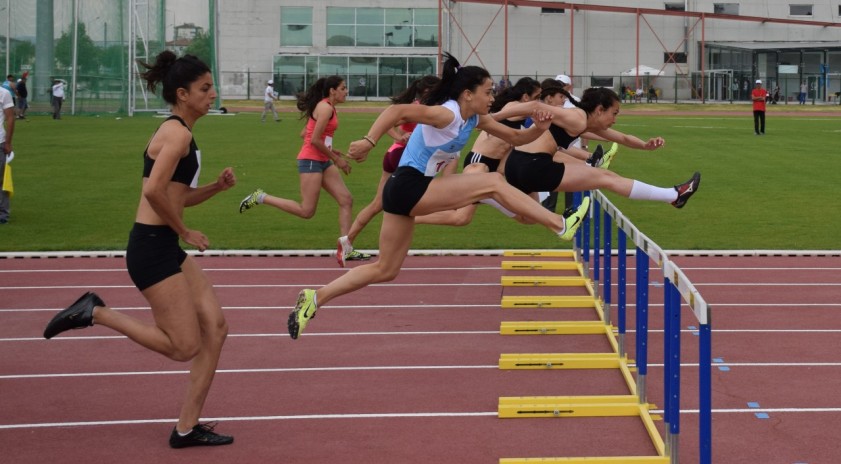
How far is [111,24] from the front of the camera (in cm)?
4275

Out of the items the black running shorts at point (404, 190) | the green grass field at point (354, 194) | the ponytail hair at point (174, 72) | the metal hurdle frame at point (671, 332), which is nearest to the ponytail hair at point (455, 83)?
the black running shorts at point (404, 190)

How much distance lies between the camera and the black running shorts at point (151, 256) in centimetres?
604

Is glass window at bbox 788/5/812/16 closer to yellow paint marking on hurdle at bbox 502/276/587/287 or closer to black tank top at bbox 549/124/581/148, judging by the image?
yellow paint marking on hurdle at bbox 502/276/587/287

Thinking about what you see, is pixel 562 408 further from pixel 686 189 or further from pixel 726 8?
pixel 726 8

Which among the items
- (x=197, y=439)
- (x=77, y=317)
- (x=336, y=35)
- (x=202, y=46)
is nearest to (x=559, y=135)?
(x=197, y=439)

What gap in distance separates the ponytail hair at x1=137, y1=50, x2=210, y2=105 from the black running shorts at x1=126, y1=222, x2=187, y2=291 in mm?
679

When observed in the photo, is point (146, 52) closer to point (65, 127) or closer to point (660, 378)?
point (65, 127)

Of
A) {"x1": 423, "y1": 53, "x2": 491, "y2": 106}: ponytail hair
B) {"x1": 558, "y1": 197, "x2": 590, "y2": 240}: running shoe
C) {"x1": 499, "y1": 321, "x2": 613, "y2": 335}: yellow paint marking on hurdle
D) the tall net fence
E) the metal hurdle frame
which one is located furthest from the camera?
the tall net fence

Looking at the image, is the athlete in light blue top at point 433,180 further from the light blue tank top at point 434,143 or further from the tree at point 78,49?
the tree at point 78,49

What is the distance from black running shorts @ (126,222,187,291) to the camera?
6035 millimetres

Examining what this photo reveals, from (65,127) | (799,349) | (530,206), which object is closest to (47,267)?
(530,206)

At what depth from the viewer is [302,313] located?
7.67 m

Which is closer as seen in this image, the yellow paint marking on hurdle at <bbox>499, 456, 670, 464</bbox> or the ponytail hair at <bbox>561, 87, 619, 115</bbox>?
the yellow paint marking on hurdle at <bbox>499, 456, 670, 464</bbox>

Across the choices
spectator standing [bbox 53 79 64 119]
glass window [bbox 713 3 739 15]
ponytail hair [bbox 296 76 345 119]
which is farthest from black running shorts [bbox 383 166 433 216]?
glass window [bbox 713 3 739 15]
